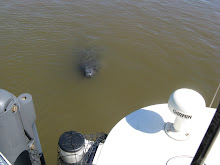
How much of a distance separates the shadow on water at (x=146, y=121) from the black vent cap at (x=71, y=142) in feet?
4.49

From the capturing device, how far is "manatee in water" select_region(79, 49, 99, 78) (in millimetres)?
10420

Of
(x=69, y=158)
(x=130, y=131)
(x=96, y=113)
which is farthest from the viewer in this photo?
(x=96, y=113)

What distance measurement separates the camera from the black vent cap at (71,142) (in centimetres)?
493

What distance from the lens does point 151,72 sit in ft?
35.9

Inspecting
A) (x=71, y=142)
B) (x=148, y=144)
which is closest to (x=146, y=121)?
(x=148, y=144)

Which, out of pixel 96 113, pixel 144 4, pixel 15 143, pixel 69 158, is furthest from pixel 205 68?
pixel 15 143

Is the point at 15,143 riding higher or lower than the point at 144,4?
lower

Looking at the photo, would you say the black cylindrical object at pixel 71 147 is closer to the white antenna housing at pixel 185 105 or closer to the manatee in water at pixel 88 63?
the white antenna housing at pixel 185 105

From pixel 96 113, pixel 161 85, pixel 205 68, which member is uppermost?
pixel 205 68

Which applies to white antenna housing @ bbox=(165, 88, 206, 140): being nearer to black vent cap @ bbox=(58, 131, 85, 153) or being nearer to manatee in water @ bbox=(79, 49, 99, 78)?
black vent cap @ bbox=(58, 131, 85, 153)

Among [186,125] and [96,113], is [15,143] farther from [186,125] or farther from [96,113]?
[96,113]

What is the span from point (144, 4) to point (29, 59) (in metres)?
10.6

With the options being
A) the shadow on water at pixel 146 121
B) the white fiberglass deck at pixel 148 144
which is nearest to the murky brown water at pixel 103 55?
the shadow on water at pixel 146 121

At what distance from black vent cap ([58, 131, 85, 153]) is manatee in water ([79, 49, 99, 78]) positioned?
17.8ft
